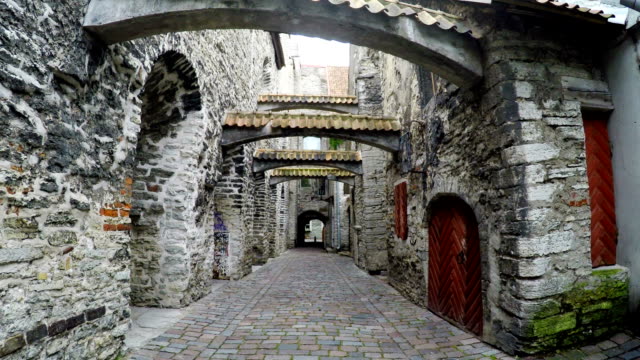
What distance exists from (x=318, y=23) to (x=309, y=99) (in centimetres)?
740

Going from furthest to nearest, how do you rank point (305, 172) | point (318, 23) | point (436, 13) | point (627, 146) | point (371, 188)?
point (305, 172), point (371, 188), point (436, 13), point (627, 146), point (318, 23)

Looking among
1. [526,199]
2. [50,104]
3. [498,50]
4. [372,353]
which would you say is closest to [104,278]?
[50,104]

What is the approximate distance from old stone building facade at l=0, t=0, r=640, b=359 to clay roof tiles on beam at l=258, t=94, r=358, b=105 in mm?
5167

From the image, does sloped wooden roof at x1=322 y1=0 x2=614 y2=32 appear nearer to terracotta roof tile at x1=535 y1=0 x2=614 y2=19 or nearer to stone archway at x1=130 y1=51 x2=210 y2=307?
terracotta roof tile at x1=535 y1=0 x2=614 y2=19

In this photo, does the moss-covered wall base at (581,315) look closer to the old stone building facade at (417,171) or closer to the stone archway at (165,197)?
the old stone building facade at (417,171)

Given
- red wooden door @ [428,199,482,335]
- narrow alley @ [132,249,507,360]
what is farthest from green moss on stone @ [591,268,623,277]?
narrow alley @ [132,249,507,360]

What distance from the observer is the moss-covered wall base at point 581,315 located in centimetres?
291

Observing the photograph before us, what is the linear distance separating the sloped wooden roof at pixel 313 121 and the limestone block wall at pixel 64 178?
2899 mm

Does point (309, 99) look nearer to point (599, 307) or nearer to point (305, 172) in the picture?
point (305, 172)

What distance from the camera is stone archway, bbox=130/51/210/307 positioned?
4.91 metres

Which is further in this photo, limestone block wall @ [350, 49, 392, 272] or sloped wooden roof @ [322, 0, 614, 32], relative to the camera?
limestone block wall @ [350, 49, 392, 272]

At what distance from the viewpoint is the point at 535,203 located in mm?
2988

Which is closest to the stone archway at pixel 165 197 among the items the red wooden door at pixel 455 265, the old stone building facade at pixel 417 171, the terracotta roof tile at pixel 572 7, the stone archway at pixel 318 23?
the old stone building facade at pixel 417 171

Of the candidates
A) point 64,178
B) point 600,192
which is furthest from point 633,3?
point 64,178
